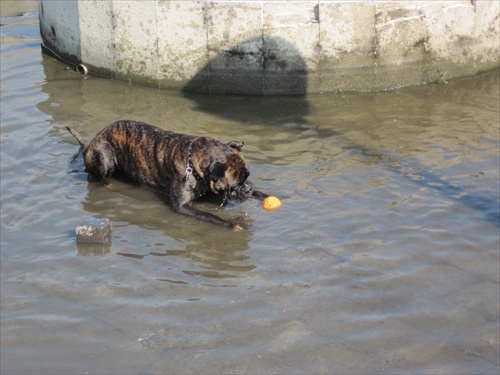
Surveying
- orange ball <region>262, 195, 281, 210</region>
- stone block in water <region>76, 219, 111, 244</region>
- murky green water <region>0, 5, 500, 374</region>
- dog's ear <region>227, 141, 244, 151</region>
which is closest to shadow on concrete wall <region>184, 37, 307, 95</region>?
murky green water <region>0, 5, 500, 374</region>

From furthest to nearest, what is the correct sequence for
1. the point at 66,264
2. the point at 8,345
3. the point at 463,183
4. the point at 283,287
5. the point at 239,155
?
the point at 463,183, the point at 239,155, the point at 66,264, the point at 283,287, the point at 8,345

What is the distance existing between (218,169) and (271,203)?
Answer: 691mm

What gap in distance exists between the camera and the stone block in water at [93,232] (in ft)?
27.5

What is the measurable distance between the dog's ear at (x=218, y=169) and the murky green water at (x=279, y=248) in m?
0.52

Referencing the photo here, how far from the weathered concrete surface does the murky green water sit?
0.35 meters

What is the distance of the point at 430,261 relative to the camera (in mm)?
7879

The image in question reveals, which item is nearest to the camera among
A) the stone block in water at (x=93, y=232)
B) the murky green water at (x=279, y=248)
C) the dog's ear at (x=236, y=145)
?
the murky green water at (x=279, y=248)

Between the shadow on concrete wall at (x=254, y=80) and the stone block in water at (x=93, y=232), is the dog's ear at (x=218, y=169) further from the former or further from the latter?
the shadow on concrete wall at (x=254, y=80)

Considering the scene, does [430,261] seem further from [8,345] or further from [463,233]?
[8,345]

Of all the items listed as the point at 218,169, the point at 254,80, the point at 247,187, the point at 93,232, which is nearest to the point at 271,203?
the point at 247,187

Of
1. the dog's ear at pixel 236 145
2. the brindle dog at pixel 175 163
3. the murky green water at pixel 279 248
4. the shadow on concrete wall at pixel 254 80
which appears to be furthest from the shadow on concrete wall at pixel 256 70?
the dog's ear at pixel 236 145

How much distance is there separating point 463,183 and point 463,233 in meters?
1.32

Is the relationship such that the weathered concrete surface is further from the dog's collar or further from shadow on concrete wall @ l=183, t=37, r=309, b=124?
the dog's collar

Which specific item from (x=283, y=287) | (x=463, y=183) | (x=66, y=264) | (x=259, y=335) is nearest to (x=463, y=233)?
(x=463, y=183)
